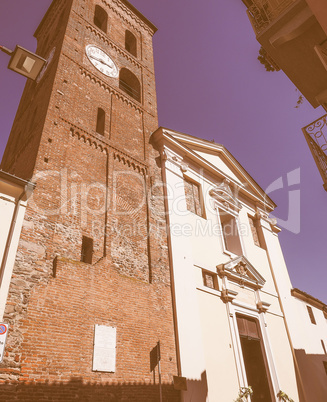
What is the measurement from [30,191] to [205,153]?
983cm

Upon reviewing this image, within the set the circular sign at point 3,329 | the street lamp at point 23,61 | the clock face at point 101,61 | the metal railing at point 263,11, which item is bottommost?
the circular sign at point 3,329

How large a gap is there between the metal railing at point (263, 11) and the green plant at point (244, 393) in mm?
9318

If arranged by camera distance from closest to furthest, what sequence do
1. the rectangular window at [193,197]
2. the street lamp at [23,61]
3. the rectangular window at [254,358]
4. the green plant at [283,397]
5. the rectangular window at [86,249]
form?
the street lamp at [23,61] < the rectangular window at [86,249] < the green plant at [283,397] < the rectangular window at [254,358] < the rectangular window at [193,197]

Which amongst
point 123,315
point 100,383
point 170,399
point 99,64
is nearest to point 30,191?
point 123,315

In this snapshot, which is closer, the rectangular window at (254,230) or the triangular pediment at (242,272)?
the triangular pediment at (242,272)

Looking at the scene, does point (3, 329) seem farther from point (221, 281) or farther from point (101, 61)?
point (101, 61)

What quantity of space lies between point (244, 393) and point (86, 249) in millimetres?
5891

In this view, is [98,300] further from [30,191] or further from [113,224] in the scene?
[30,191]

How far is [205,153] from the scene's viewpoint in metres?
16.0

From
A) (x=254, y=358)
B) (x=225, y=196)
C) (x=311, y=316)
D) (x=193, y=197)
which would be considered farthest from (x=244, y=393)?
(x=311, y=316)

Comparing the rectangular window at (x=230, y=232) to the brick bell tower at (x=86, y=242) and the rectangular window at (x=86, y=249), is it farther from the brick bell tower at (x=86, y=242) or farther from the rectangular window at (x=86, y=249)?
the rectangular window at (x=86, y=249)

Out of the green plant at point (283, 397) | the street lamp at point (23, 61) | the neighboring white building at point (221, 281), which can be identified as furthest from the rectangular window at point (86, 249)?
the green plant at point (283, 397)

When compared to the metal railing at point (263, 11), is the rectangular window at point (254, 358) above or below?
below

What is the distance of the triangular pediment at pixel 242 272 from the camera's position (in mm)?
11828
